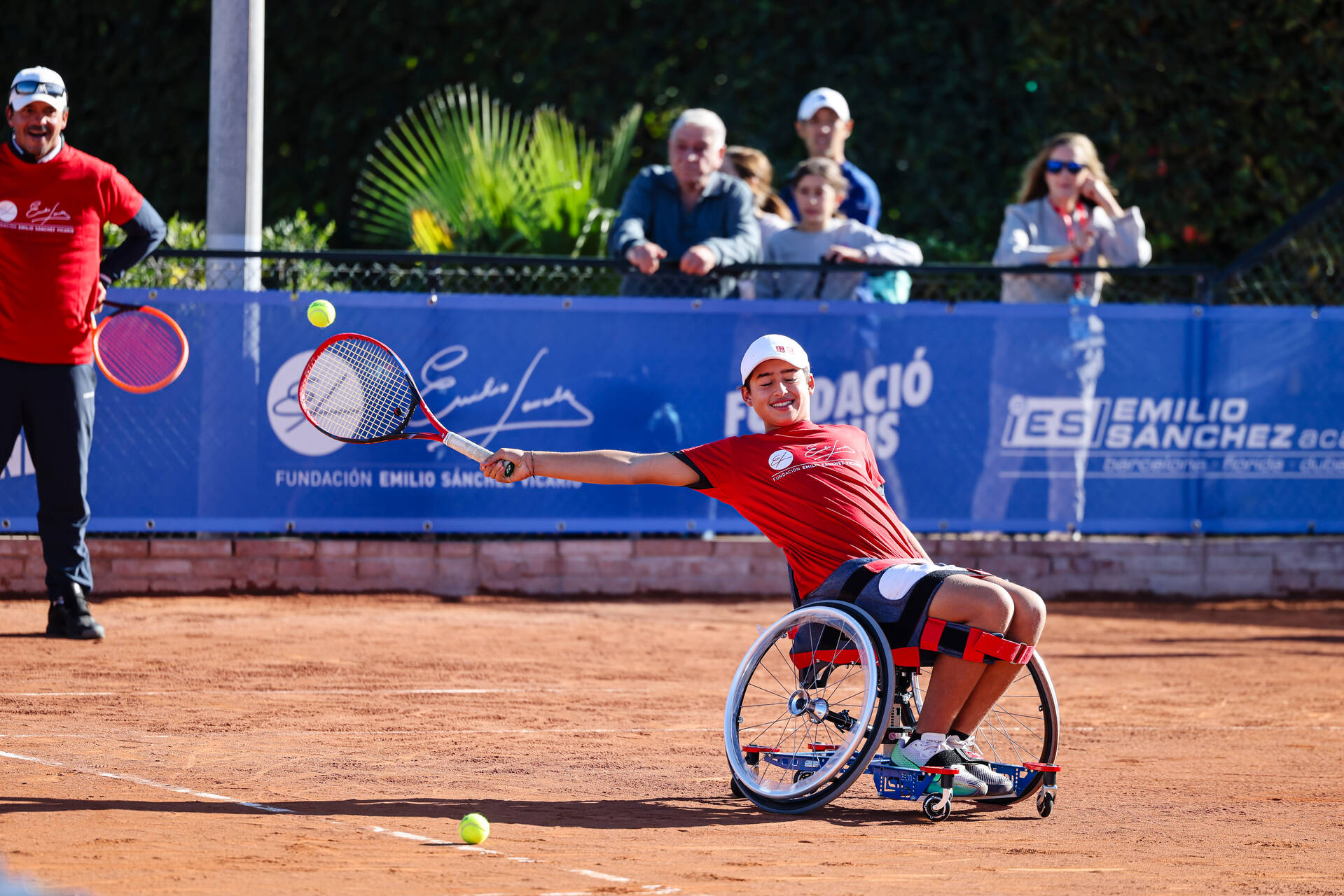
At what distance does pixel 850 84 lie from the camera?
16266 millimetres

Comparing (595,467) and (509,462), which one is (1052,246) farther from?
(509,462)

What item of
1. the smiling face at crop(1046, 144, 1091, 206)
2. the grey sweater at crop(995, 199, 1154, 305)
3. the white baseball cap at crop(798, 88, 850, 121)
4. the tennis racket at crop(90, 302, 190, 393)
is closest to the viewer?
the tennis racket at crop(90, 302, 190, 393)

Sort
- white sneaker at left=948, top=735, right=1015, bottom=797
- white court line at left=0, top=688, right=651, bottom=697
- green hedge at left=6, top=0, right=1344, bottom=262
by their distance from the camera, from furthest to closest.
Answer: green hedge at left=6, top=0, right=1344, bottom=262
white court line at left=0, top=688, right=651, bottom=697
white sneaker at left=948, top=735, right=1015, bottom=797

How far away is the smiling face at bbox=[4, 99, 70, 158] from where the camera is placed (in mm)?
8055

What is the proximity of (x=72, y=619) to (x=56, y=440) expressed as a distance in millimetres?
869

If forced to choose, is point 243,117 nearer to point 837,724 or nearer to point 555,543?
point 555,543

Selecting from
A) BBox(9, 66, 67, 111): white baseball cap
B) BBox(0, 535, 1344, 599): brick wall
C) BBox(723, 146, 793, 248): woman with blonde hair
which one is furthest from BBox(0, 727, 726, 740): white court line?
BBox(723, 146, 793, 248): woman with blonde hair

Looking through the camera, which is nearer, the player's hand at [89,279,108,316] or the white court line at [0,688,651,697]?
the white court line at [0,688,651,697]

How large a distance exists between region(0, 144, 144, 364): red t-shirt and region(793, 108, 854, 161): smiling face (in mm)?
4680

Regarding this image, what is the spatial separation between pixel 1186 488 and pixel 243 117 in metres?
6.23

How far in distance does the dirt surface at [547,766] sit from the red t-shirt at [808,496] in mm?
823

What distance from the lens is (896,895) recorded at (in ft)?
14.3

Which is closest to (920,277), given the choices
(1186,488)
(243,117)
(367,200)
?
(1186,488)
